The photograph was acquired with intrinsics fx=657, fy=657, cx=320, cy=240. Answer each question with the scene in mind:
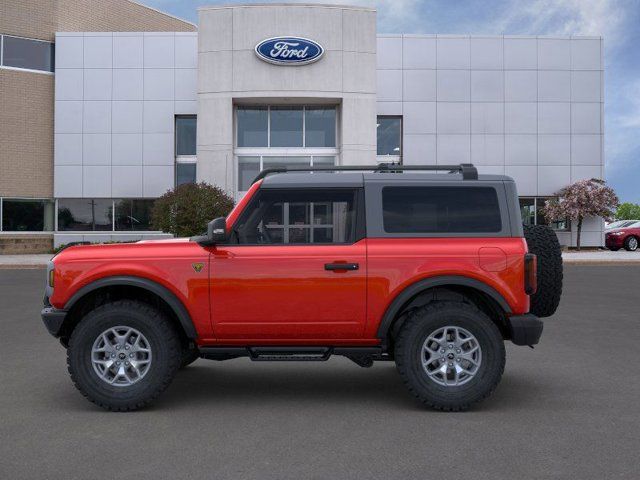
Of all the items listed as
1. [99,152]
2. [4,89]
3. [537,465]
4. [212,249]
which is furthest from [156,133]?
[537,465]

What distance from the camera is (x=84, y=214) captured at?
3322cm

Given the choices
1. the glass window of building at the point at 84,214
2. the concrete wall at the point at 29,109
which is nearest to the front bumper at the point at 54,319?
the glass window of building at the point at 84,214

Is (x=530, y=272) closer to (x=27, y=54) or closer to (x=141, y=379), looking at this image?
(x=141, y=379)

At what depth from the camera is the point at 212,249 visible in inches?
211

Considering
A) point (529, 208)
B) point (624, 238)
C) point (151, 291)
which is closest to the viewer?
point (151, 291)

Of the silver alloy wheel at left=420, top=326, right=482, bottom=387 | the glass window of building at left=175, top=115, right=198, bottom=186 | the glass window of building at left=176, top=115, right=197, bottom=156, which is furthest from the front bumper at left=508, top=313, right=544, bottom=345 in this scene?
the glass window of building at left=176, top=115, right=197, bottom=156

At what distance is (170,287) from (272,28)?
26.7 metres

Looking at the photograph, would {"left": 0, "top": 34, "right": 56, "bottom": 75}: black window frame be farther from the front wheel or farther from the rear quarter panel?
the rear quarter panel

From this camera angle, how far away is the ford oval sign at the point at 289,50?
97.4 ft

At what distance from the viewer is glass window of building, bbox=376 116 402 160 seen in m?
33.6

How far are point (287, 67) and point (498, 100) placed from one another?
36.7 feet

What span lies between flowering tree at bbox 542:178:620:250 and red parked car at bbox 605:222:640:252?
179 centimetres

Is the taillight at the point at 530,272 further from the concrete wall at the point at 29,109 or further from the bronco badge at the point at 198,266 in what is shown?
the concrete wall at the point at 29,109

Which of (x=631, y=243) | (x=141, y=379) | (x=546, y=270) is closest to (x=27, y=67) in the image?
(x=141, y=379)
